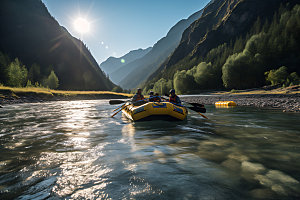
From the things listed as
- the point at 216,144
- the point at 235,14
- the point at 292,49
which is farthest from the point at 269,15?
the point at 216,144

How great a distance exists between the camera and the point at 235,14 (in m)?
115

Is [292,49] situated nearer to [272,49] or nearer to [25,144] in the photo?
[272,49]

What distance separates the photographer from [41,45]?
445ft

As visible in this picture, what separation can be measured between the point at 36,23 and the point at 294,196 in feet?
569

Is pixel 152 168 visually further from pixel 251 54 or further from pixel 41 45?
pixel 41 45

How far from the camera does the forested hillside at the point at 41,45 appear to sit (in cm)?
12550

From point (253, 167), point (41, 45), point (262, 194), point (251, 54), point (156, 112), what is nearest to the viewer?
point (262, 194)

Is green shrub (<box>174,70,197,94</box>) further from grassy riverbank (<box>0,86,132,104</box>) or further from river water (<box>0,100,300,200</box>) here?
river water (<box>0,100,300,200</box>)

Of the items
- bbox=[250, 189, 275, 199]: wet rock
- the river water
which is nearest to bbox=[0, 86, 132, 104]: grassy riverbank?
the river water

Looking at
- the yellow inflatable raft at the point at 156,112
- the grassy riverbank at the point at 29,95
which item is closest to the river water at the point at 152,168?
the yellow inflatable raft at the point at 156,112

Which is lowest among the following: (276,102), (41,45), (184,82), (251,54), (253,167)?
(276,102)

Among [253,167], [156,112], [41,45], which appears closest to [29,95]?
[156,112]

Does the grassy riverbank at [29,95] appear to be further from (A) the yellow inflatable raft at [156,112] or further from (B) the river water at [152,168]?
(B) the river water at [152,168]

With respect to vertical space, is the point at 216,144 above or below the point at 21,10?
below
